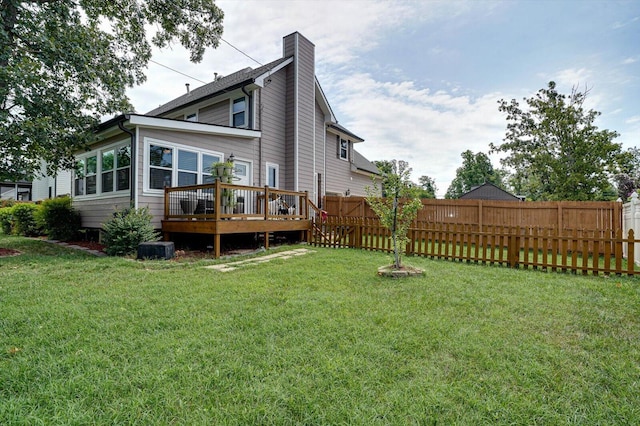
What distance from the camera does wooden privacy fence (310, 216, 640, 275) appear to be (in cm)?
561

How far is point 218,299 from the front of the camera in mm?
3936

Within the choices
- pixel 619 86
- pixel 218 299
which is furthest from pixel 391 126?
pixel 218 299

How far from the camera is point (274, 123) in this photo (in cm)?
1205

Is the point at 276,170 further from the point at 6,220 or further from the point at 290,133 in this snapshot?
the point at 6,220

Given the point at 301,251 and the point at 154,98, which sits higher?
the point at 154,98

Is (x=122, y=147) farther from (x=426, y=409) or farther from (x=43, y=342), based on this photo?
(x=426, y=409)

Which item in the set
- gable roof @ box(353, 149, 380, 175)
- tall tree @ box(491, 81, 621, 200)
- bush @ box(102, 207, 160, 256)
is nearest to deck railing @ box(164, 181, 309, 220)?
bush @ box(102, 207, 160, 256)

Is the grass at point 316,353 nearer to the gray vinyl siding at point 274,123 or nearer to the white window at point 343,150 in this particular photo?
the gray vinyl siding at point 274,123

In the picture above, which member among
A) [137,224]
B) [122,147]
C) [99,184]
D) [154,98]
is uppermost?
[154,98]

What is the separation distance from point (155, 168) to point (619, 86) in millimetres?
18051

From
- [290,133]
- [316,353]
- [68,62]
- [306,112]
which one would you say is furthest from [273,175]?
[316,353]

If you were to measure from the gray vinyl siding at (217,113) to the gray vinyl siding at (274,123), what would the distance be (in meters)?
1.50

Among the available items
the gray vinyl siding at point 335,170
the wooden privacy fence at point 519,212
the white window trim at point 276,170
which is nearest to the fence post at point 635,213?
the wooden privacy fence at point 519,212

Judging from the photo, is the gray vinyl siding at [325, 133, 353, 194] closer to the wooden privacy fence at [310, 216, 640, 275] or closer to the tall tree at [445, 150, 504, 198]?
the wooden privacy fence at [310, 216, 640, 275]
